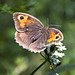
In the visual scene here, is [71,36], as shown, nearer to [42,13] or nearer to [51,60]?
[42,13]

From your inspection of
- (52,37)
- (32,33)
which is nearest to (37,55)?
(32,33)

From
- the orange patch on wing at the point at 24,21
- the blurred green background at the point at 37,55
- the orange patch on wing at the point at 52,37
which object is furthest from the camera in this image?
the blurred green background at the point at 37,55

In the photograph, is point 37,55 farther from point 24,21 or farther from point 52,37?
point 52,37

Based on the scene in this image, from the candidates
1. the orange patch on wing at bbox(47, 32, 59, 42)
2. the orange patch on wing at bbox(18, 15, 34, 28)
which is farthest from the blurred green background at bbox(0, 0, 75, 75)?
the orange patch on wing at bbox(47, 32, 59, 42)

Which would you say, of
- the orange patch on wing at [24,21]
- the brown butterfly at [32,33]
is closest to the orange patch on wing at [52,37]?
the brown butterfly at [32,33]

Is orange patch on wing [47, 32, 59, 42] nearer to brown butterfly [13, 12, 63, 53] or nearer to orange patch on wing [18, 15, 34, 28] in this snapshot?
brown butterfly [13, 12, 63, 53]

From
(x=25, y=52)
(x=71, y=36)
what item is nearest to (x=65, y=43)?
(x=71, y=36)

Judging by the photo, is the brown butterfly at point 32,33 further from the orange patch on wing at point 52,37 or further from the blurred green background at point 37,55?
the blurred green background at point 37,55

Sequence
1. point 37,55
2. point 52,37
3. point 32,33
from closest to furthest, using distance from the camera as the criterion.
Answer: point 52,37, point 32,33, point 37,55
